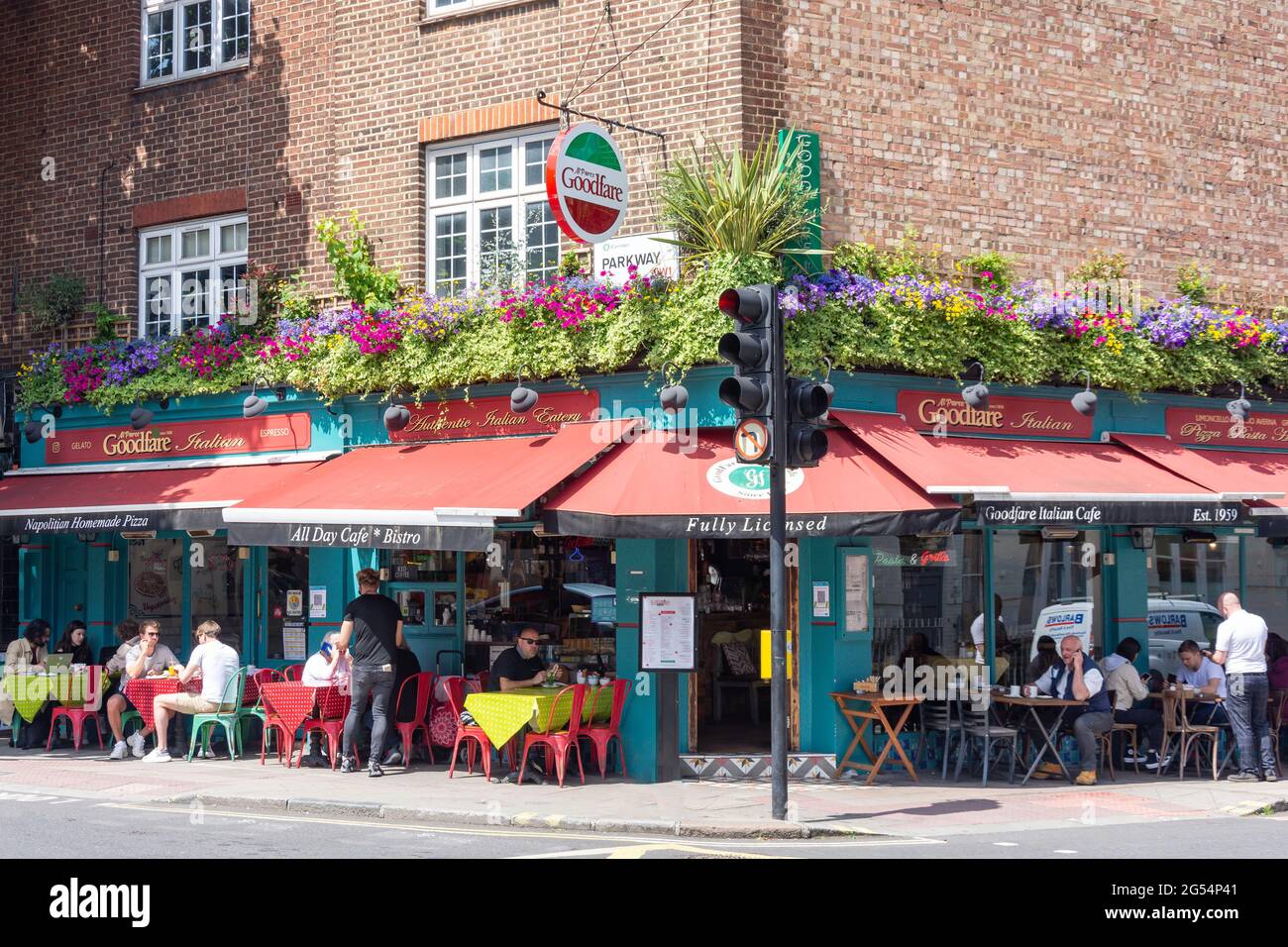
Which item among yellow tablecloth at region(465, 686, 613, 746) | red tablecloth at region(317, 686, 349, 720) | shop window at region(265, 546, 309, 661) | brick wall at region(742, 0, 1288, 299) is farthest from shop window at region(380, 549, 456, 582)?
brick wall at region(742, 0, 1288, 299)

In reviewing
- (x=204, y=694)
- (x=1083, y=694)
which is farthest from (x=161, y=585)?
(x=1083, y=694)

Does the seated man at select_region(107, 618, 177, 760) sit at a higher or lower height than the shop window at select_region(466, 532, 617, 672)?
lower

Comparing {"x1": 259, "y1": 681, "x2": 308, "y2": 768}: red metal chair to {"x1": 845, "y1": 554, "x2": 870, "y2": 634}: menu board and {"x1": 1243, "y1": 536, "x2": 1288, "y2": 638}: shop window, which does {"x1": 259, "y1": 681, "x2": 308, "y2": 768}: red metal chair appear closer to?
{"x1": 845, "y1": 554, "x2": 870, "y2": 634}: menu board

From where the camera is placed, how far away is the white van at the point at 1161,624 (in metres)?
15.8

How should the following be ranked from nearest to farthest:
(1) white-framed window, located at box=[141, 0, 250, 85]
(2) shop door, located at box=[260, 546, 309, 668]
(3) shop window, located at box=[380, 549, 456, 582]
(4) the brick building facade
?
1. (4) the brick building facade
2. (3) shop window, located at box=[380, 549, 456, 582]
3. (2) shop door, located at box=[260, 546, 309, 668]
4. (1) white-framed window, located at box=[141, 0, 250, 85]

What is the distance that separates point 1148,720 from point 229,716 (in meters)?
9.34

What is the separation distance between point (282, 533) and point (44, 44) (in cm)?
923

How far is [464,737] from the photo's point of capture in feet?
45.7

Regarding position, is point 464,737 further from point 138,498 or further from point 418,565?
point 138,498

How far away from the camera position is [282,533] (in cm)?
1448

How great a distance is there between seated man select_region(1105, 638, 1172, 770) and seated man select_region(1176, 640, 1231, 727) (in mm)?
464

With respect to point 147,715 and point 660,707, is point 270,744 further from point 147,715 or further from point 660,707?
point 660,707

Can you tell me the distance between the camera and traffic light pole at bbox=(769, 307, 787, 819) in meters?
11.2

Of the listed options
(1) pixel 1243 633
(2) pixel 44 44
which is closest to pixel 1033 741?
(1) pixel 1243 633
